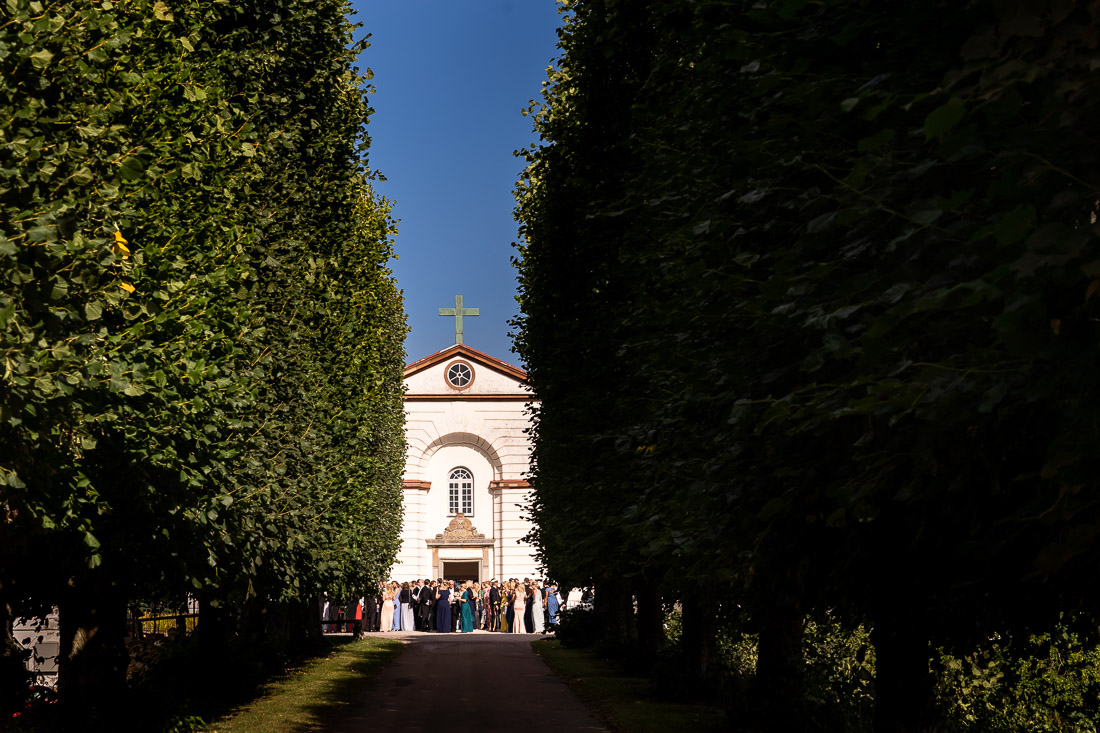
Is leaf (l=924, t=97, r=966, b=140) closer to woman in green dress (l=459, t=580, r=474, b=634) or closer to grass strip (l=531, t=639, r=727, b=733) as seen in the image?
grass strip (l=531, t=639, r=727, b=733)

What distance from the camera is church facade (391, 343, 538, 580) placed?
2245 inches

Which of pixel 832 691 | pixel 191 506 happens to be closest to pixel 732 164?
pixel 191 506

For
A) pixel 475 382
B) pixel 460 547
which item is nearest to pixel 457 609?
pixel 460 547

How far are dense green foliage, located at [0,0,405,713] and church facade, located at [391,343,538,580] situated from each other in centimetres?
3778

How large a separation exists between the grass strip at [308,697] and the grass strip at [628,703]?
4501 millimetres

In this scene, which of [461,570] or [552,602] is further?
[461,570]

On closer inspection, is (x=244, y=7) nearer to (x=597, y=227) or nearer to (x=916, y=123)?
(x=597, y=227)

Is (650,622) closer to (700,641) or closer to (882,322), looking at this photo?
(700,641)

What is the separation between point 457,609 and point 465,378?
49.6ft

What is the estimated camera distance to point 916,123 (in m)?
5.81

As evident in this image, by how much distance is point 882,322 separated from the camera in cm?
469

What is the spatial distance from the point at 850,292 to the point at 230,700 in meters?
15.7

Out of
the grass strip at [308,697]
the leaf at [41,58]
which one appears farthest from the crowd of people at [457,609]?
the leaf at [41,58]

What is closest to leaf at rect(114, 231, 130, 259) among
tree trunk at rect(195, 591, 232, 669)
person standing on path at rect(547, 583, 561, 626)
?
tree trunk at rect(195, 591, 232, 669)
